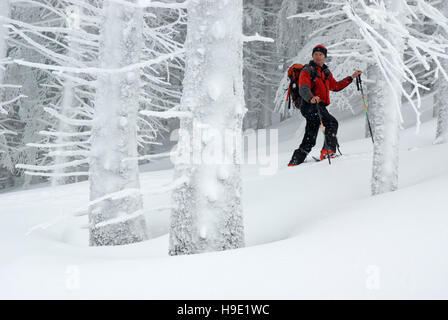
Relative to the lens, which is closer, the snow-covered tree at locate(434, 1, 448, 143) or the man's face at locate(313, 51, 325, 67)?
the man's face at locate(313, 51, 325, 67)

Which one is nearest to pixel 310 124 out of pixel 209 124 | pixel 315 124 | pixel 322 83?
pixel 315 124

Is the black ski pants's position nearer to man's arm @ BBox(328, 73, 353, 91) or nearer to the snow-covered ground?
man's arm @ BBox(328, 73, 353, 91)

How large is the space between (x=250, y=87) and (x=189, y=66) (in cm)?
1568

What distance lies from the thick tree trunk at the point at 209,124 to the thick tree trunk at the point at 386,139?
2.22 meters

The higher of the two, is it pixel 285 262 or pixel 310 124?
pixel 310 124

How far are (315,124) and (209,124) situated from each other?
14.6 feet

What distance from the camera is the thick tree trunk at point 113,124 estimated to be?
5.01 m

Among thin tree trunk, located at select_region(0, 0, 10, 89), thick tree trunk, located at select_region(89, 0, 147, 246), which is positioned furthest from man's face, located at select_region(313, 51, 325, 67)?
thin tree trunk, located at select_region(0, 0, 10, 89)

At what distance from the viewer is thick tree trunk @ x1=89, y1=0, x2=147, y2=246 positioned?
16.4 ft

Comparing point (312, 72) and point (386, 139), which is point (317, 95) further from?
point (386, 139)

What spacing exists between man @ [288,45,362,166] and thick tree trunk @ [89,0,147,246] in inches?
114

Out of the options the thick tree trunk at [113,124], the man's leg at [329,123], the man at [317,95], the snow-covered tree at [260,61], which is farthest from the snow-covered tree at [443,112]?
the snow-covered tree at [260,61]

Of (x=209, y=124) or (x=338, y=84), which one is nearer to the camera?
(x=209, y=124)

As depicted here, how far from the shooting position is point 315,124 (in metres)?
7.39
